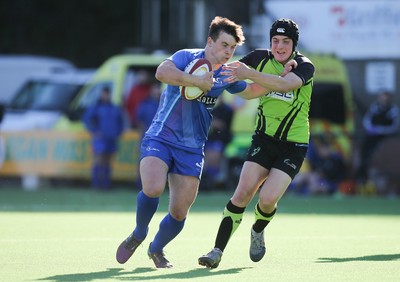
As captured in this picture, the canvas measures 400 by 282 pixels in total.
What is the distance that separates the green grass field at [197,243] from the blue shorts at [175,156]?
0.82 metres

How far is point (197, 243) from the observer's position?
12.1 m

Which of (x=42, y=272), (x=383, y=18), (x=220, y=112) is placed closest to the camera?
(x=42, y=272)

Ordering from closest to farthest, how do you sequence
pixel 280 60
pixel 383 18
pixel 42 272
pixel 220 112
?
pixel 42 272, pixel 280 60, pixel 220 112, pixel 383 18

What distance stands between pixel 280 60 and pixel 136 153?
12419 millimetres

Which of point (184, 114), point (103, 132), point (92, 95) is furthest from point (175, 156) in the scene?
point (92, 95)

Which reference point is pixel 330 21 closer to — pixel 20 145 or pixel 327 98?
pixel 327 98

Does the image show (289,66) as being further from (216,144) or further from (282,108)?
(216,144)

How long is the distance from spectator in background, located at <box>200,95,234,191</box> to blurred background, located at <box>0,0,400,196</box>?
27 cm

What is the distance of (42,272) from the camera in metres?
9.44

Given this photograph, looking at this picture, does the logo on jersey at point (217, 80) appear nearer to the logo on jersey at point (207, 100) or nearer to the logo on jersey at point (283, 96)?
the logo on jersey at point (207, 100)

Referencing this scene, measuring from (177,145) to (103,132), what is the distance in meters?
12.3

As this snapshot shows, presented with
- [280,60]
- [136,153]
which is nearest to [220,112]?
[136,153]

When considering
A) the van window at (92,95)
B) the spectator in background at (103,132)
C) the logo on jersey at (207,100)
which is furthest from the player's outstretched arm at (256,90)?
the van window at (92,95)

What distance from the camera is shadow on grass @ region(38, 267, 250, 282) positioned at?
9.11 metres
